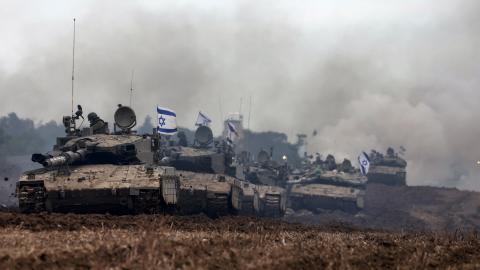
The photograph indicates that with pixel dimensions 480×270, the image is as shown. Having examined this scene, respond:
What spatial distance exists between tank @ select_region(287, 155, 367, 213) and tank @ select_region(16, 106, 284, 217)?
1892 cm

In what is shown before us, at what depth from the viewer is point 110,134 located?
90.2ft

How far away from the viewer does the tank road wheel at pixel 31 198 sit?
840 inches

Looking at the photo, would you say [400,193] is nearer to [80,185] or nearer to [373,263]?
[80,185]

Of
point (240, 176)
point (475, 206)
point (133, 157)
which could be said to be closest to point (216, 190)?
point (133, 157)

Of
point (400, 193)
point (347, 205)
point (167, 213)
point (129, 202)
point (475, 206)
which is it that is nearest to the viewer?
point (129, 202)

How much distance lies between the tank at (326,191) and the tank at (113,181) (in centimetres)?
1892

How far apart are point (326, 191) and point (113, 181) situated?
1083 inches

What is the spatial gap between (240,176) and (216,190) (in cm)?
1183

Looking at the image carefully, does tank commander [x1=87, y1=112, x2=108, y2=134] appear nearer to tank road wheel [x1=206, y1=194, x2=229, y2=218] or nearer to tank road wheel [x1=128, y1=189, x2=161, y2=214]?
tank road wheel [x1=206, y1=194, x2=229, y2=218]

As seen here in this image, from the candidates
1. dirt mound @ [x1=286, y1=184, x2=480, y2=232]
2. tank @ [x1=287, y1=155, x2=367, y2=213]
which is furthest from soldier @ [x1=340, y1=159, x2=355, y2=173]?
dirt mound @ [x1=286, y1=184, x2=480, y2=232]

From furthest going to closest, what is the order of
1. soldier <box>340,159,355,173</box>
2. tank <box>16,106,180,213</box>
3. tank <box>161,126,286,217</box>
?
soldier <box>340,159,355,173</box> < tank <box>161,126,286,217</box> < tank <box>16,106,180,213</box>

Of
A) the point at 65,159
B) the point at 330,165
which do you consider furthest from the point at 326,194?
the point at 65,159

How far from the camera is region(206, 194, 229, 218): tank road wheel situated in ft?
90.4

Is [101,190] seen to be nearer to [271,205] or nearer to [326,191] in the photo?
[271,205]
